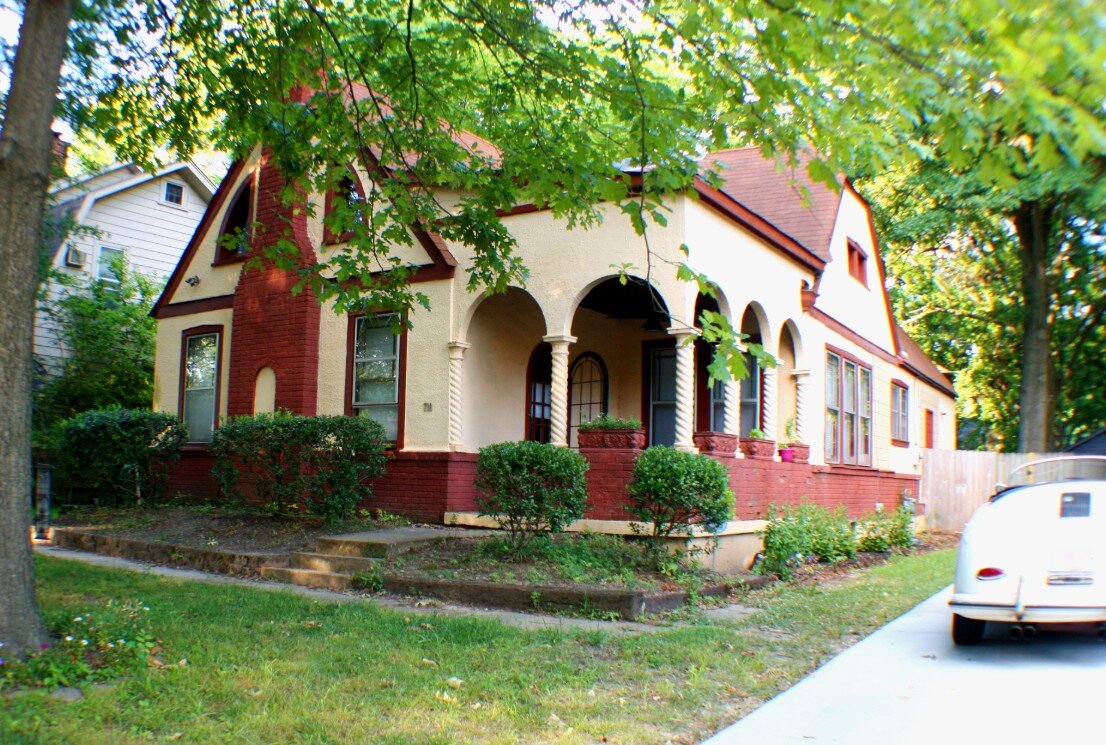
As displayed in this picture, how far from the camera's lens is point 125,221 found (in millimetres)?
22047

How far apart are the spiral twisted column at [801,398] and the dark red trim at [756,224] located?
1.74 m

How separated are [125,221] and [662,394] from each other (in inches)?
564

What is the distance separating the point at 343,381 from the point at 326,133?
5050mm

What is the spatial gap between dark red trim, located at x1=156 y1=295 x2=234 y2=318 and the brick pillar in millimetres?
499

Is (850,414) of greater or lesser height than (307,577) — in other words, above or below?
above

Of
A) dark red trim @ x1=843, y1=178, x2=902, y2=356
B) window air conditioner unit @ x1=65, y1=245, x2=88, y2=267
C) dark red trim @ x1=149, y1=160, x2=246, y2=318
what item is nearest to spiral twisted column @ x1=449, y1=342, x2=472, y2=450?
dark red trim @ x1=149, y1=160, x2=246, y2=318

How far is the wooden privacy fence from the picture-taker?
22.4 metres

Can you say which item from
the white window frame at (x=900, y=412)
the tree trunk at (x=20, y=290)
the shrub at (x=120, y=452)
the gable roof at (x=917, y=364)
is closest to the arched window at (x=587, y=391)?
the shrub at (x=120, y=452)

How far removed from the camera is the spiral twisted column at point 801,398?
48.3 ft

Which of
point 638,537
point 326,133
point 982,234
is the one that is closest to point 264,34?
point 326,133

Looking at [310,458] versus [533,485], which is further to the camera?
[310,458]

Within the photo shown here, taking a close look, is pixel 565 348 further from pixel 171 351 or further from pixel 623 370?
pixel 171 351

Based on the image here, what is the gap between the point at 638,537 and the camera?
415 inches

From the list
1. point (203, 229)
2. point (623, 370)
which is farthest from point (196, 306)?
point (623, 370)
